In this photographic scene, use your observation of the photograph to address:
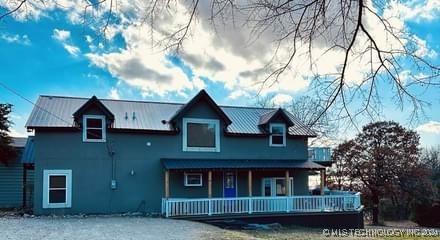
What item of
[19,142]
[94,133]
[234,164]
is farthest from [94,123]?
[19,142]

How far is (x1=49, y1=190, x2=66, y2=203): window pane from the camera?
1902 centimetres

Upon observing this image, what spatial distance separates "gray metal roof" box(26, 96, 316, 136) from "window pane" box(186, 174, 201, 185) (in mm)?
2496

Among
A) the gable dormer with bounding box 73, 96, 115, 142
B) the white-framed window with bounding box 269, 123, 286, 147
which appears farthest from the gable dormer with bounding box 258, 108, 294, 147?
the gable dormer with bounding box 73, 96, 115, 142

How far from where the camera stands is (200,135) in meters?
21.6

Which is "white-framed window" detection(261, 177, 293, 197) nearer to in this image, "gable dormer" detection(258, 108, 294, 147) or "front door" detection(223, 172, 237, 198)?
"front door" detection(223, 172, 237, 198)

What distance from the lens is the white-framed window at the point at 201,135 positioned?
21.3m

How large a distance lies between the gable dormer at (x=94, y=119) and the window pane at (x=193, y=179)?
14.5 ft

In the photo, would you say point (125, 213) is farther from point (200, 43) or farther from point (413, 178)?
point (413, 178)

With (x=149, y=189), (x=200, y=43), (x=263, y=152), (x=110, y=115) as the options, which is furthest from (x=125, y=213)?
(x=200, y=43)

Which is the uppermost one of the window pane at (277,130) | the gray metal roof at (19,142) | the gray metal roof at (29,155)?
the window pane at (277,130)

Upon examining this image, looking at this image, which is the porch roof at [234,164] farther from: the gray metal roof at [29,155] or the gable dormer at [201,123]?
the gray metal roof at [29,155]

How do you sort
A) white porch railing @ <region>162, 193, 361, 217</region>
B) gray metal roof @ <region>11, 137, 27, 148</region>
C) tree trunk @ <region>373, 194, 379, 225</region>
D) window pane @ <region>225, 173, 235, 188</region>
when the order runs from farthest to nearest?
tree trunk @ <region>373, 194, 379, 225</region>
gray metal roof @ <region>11, 137, 27, 148</region>
window pane @ <region>225, 173, 235, 188</region>
white porch railing @ <region>162, 193, 361, 217</region>

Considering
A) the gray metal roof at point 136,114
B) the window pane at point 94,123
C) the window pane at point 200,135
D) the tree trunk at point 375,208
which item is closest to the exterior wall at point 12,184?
the gray metal roof at point 136,114

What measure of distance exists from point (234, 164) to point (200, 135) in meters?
2.28
